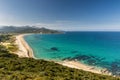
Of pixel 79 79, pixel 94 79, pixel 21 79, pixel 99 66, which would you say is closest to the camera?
pixel 21 79

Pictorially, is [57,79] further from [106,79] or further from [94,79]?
[106,79]

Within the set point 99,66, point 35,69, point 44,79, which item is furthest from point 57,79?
point 99,66

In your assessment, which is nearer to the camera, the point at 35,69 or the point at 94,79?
the point at 94,79

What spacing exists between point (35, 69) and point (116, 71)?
26.2 m

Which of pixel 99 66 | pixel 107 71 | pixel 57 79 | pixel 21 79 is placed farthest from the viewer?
pixel 99 66

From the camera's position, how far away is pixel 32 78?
1769 centimetres

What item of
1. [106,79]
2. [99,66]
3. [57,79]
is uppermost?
[57,79]

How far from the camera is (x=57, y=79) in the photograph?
18844mm

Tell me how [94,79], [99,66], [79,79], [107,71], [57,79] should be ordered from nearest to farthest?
[57,79]
[79,79]
[94,79]
[107,71]
[99,66]

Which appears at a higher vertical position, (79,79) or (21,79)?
(21,79)

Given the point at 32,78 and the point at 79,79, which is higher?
the point at 32,78

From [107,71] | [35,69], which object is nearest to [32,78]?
[35,69]

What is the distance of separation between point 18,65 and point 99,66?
96.6ft

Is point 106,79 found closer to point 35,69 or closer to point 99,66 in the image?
point 35,69
